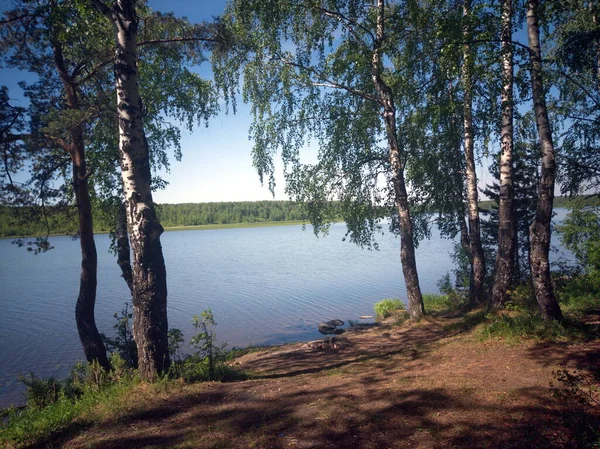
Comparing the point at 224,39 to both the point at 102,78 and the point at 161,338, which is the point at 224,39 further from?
the point at 161,338

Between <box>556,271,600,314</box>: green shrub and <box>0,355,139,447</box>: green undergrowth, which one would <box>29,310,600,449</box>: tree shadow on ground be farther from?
<box>556,271,600,314</box>: green shrub

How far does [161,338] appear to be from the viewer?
668 centimetres

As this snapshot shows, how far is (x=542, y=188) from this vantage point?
7258 millimetres

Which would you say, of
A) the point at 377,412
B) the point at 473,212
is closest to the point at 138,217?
the point at 377,412

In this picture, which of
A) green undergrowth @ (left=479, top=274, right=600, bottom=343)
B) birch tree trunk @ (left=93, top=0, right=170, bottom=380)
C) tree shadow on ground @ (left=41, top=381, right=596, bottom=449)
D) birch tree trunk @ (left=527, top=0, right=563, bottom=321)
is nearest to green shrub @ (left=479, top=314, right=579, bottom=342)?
green undergrowth @ (left=479, top=274, right=600, bottom=343)

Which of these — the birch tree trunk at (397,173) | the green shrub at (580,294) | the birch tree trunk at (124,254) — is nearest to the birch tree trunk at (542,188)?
the green shrub at (580,294)

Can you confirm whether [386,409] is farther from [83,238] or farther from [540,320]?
[83,238]

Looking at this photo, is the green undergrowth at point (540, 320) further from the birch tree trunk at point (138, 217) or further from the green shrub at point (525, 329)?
the birch tree trunk at point (138, 217)

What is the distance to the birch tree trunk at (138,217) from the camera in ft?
21.6

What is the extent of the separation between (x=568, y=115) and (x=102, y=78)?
1469cm

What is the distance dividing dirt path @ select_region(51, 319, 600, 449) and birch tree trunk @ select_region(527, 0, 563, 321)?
3.56 feet

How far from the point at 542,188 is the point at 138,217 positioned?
794cm

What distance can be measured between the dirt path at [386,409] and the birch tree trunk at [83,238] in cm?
469

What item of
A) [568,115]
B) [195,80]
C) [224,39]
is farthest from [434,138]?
[195,80]
